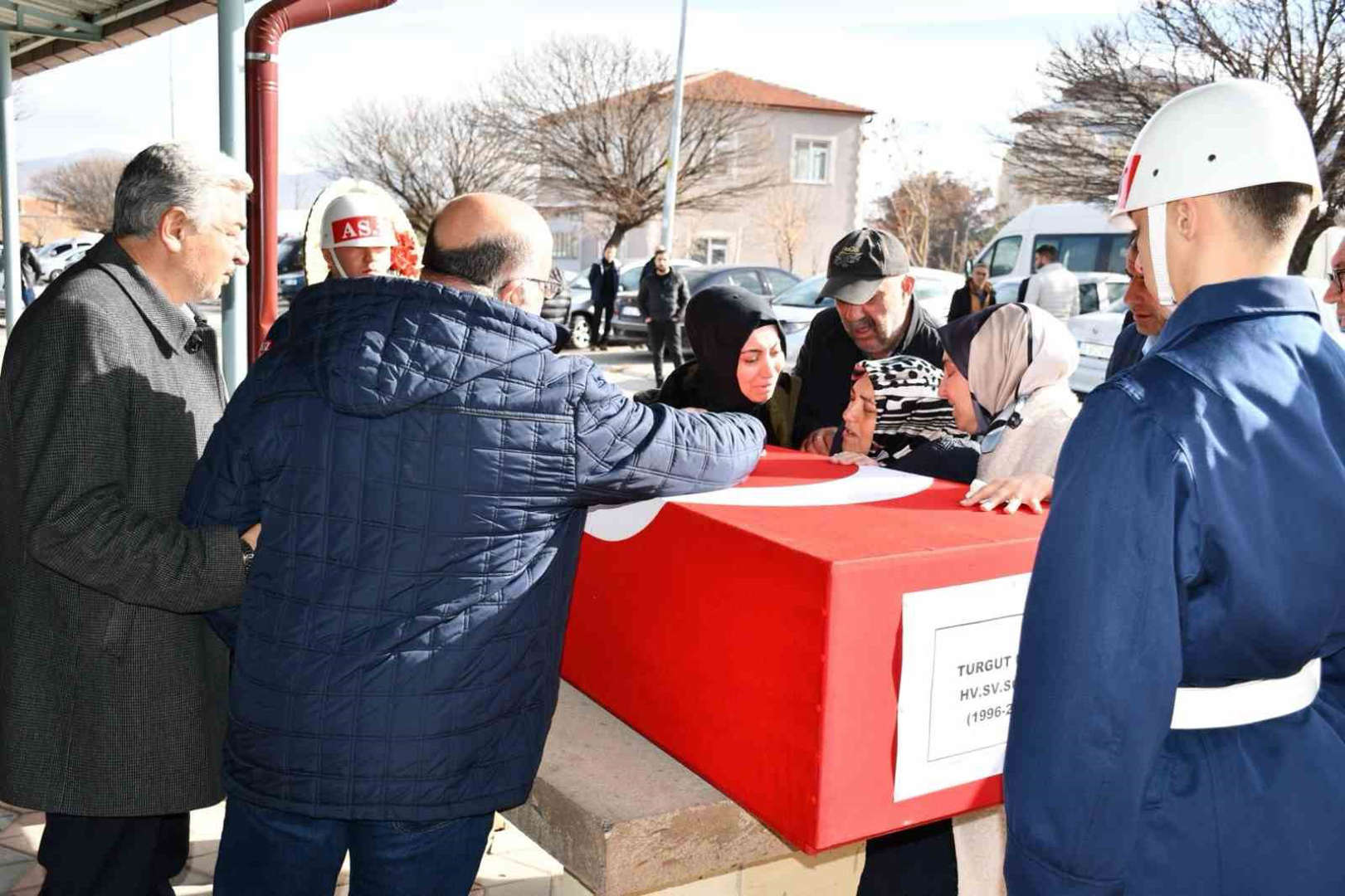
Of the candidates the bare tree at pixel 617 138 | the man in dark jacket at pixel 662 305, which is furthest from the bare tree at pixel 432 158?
the man in dark jacket at pixel 662 305

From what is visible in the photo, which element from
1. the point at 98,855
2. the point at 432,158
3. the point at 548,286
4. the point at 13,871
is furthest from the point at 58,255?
the point at 548,286

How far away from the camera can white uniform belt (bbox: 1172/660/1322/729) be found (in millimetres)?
1447

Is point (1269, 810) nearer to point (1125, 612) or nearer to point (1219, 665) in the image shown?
point (1219, 665)

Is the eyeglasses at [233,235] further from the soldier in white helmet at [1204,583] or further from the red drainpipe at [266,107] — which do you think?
the red drainpipe at [266,107]

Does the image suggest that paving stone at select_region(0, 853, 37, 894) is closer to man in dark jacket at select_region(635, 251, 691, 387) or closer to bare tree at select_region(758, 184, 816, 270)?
man in dark jacket at select_region(635, 251, 691, 387)

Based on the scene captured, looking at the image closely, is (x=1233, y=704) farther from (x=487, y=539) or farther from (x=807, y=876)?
(x=807, y=876)

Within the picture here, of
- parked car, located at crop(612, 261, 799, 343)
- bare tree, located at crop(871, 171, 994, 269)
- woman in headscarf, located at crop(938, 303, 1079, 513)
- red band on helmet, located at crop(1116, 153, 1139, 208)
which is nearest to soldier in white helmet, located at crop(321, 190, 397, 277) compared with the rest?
woman in headscarf, located at crop(938, 303, 1079, 513)

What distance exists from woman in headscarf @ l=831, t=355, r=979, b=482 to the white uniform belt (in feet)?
4.01

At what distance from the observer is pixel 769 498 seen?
1.97 m

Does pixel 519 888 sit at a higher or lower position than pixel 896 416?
lower

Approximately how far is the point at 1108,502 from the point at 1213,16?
1923cm

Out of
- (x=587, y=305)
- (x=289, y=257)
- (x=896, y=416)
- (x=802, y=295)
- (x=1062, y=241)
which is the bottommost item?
(x=587, y=305)

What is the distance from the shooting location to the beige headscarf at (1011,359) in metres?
2.46

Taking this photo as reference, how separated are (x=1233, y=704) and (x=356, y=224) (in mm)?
3651
